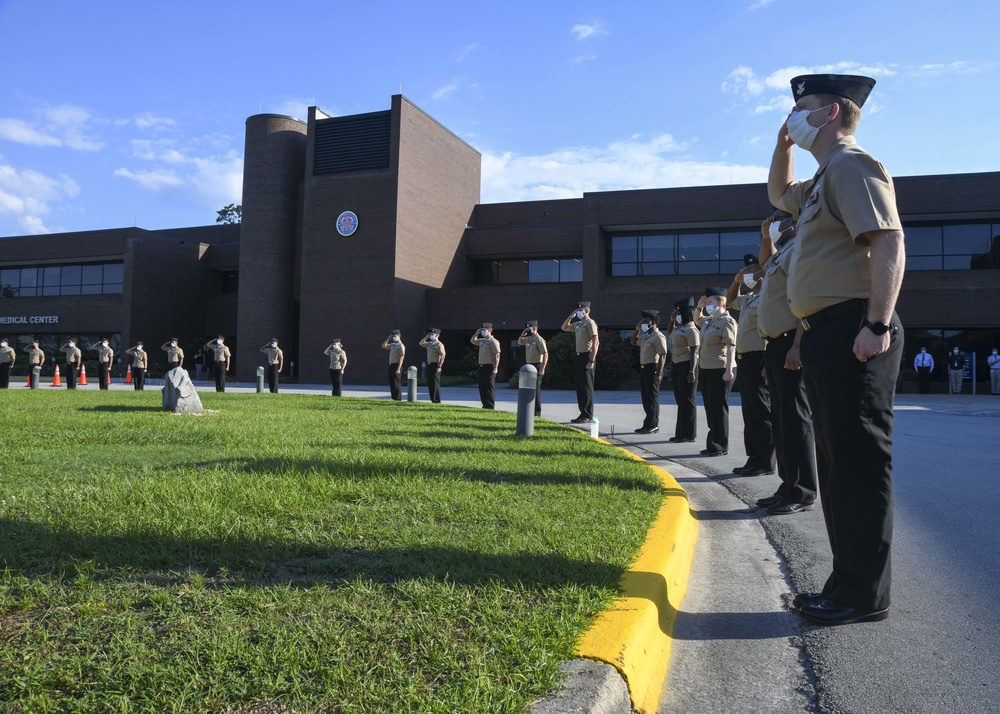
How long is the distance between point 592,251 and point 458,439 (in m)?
28.1

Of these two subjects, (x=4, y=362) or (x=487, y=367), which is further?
(x=4, y=362)

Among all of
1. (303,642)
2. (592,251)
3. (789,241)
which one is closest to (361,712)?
(303,642)

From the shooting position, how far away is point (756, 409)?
279 inches

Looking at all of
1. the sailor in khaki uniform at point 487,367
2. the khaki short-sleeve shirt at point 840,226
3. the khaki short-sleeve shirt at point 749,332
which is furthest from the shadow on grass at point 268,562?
the sailor in khaki uniform at point 487,367

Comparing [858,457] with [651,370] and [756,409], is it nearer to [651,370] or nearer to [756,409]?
[756,409]

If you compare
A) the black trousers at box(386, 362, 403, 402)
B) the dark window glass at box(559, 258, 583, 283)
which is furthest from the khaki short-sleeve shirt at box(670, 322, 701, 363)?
the dark window glass at box(559, 258, 583, 283)

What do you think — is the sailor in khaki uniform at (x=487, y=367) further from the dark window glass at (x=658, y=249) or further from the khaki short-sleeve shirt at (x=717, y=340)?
the dark window glass at (x=658, y=249)

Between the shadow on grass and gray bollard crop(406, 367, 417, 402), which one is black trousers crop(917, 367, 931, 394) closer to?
gray bollard crop(406, 367, 417, 402)

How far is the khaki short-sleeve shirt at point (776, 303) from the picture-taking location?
5410 mm

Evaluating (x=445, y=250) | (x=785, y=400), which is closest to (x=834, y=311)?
(x=785, y=400)

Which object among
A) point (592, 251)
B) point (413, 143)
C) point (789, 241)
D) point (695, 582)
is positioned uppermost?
point (413, 143)

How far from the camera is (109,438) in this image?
26.3 feet

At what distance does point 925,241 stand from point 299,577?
37218 millimetres

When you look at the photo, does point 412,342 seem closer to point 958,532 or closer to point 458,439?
point 458,439
